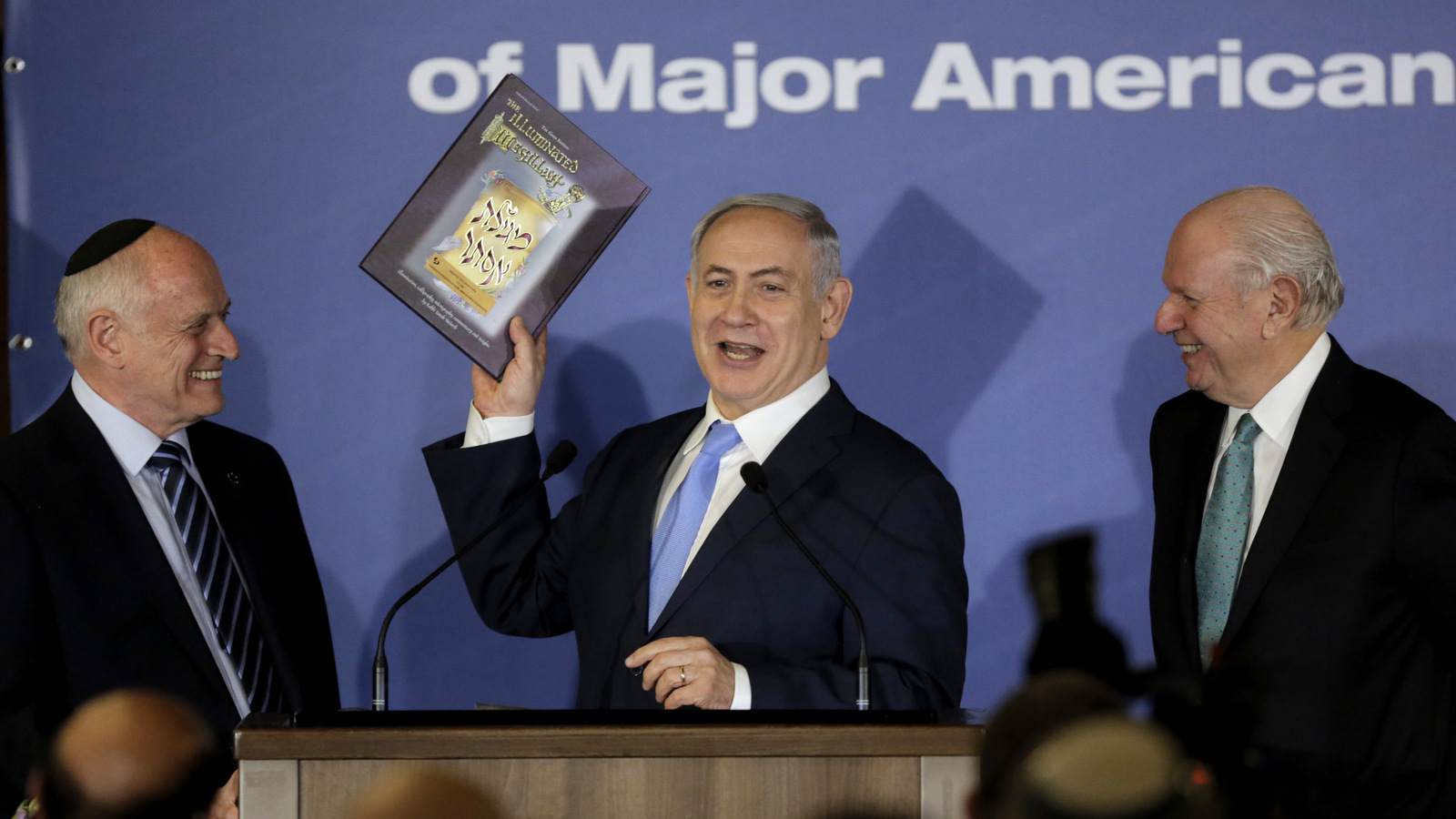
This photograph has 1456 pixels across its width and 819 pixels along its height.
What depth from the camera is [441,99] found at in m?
3.52

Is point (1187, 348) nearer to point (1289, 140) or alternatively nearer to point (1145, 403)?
point (1145, 403)

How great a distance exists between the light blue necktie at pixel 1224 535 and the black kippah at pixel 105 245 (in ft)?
6.85

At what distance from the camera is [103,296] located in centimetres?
259

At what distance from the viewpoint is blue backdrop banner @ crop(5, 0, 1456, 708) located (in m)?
3.45

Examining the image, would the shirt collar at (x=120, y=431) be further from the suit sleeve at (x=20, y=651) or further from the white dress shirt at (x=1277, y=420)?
the white dress shirt at (x=1277, y=420)

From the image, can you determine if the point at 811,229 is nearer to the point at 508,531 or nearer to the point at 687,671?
the point at 508,531

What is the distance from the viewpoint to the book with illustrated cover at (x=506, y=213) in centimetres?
269

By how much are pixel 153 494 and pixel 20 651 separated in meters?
0.40

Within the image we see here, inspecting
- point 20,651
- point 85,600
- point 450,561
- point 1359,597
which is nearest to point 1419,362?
point 1359,597

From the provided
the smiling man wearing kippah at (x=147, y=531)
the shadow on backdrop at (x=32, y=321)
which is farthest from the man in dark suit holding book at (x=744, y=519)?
the shadow on backdrop at (x=32, y=321)

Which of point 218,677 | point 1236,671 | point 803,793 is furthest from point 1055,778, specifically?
point 218,677

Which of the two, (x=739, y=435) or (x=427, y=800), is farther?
(x=739, y=435)

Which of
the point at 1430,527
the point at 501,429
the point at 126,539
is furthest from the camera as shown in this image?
the point at 501,429

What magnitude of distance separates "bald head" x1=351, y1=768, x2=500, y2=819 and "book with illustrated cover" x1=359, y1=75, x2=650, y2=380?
2233 mm
